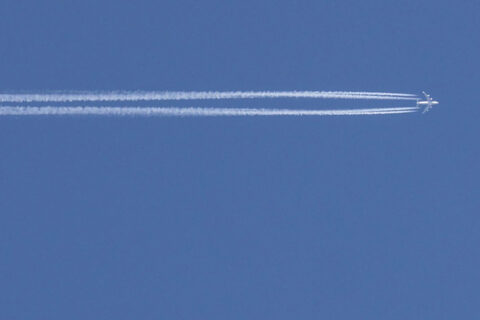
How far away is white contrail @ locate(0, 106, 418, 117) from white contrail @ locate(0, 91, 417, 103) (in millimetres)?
245

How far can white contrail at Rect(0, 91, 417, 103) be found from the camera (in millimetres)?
21234

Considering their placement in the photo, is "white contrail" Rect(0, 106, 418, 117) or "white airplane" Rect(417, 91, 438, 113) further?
→ "white airplane" Rect(417, 91, 438, 113)

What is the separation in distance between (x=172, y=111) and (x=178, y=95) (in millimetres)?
517

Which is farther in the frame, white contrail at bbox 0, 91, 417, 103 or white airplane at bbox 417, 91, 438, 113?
white airplane at bbox 417, 91, 438, 113

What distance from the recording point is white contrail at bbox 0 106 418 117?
21.3 meters

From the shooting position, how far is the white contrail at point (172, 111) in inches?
838

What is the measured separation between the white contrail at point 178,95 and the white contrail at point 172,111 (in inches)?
9.7

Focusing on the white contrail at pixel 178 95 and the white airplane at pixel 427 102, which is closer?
the white contrail at pixel 178 95

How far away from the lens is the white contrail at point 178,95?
21.2 meters

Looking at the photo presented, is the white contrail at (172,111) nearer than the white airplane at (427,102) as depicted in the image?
Yes

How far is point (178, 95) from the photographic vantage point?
2247 cm

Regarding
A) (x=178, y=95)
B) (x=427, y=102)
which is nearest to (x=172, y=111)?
(x=178, y=95)

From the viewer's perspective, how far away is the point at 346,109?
2355 centimetres

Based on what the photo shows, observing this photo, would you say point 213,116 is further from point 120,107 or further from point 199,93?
point 120,107
